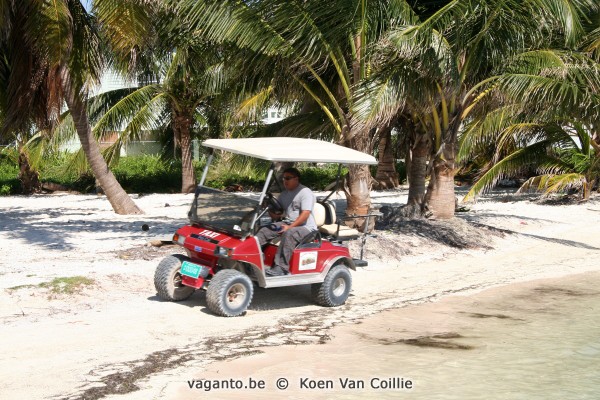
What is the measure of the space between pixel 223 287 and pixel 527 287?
206 inches

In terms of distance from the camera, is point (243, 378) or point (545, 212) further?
point (545, 212)

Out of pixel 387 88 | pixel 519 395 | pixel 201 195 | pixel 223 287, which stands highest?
pixel 387 88

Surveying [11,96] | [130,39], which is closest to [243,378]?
[130,39]

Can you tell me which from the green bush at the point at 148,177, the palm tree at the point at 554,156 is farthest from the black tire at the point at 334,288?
the green bush at the point at 148,177

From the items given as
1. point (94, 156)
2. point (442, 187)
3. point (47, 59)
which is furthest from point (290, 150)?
point (94, 156)

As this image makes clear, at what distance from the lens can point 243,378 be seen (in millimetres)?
6977

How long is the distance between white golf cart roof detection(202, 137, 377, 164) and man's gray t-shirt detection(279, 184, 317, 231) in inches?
15.7

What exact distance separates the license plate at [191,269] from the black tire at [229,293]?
20cm

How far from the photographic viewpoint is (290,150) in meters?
9.04

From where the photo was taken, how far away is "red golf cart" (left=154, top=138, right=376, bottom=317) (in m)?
8.65

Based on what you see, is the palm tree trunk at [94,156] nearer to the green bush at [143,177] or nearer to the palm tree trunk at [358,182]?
the palm tree trunk at [358,182]

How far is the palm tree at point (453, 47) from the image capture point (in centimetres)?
1243

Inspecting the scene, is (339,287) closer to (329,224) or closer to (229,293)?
(329,224)

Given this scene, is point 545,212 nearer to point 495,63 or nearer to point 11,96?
point 495,63
